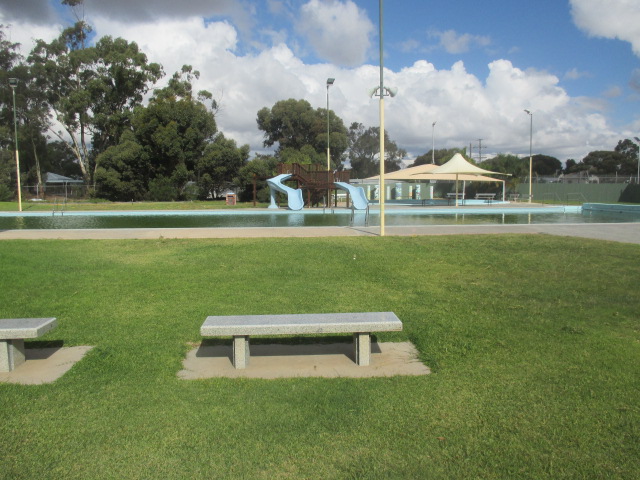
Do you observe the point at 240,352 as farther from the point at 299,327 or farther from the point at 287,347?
the point at 287,347

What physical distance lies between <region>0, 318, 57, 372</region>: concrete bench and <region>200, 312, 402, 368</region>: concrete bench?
4.65 ft

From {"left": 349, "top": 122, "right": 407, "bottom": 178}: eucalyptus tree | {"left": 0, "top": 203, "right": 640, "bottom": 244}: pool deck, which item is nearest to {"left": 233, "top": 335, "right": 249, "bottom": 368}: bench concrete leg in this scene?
{"left": 0, "top": 203, "right": 640, "bottom": 244}: pool deck

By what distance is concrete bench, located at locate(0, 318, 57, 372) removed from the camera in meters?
4.30

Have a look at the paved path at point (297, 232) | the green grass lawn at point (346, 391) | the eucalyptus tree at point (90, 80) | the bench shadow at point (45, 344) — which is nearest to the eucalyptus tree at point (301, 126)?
the eucalyptus tree at point (90, 80)

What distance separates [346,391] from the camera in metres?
3.92

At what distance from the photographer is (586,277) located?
7941 mm

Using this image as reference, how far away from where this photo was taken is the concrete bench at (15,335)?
4.30m

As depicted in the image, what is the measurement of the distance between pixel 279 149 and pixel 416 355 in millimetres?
57502

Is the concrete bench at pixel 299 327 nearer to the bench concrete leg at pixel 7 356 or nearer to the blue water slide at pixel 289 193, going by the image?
the bench concrete leg at pixel 7 356

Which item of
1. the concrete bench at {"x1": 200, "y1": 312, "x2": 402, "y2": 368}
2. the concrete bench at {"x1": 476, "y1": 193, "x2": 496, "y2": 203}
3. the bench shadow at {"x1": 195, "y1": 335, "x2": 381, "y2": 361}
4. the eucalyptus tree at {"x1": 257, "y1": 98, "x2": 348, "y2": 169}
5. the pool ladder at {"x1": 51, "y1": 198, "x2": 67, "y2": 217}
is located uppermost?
the eucalyptus tree at {"x1": 257, "y1": 98, "x2": 348, "y2": 169}

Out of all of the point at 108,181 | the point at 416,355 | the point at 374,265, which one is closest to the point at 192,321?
the point at 416,355

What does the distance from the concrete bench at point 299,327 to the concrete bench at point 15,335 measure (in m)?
1.42

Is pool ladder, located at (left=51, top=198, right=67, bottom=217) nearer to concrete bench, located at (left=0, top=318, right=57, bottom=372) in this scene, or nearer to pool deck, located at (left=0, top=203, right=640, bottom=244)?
pool deck, located at (left=0, top=203, right=640, bottom=244)

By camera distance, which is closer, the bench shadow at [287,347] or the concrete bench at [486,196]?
the bench shadow at [287,347]
